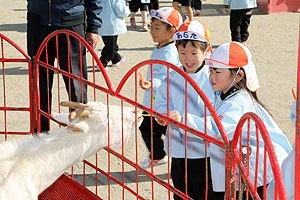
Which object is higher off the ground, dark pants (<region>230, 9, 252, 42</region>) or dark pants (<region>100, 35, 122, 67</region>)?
dark pants (<region>230, 9, 252, 42</region>)

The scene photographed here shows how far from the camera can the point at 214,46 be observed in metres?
9.48

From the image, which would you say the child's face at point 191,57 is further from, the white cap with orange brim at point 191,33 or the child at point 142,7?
the child at point 142,7

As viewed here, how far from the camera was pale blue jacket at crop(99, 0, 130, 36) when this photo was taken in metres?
7.88

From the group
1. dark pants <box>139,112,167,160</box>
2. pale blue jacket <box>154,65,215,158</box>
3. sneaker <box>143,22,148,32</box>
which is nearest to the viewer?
pale blue jacket <box>154,65,215,158</box>

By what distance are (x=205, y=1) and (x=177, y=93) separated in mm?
9569

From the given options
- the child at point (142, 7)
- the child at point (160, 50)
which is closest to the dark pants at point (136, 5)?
the child at point (142, 7)

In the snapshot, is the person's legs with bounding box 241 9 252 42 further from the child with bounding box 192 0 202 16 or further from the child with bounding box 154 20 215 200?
the child with bounding box 154 20 215 200

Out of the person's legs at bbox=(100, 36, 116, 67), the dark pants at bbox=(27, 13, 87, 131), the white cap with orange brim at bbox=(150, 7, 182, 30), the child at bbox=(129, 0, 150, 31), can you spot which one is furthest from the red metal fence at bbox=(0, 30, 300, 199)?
the child at bbox=(129, 0, 150, 31)

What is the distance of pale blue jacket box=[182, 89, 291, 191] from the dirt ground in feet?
3.18

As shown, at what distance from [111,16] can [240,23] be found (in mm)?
2456

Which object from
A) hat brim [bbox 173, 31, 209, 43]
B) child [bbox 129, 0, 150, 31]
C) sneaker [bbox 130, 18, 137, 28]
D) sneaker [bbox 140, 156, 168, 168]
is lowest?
sneaker [bbox 140, 156, 168, 168]

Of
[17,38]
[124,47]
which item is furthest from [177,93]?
[17,38]

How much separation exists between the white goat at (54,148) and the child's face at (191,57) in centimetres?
66

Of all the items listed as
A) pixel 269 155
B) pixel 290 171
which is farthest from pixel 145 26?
pixel 269 155
